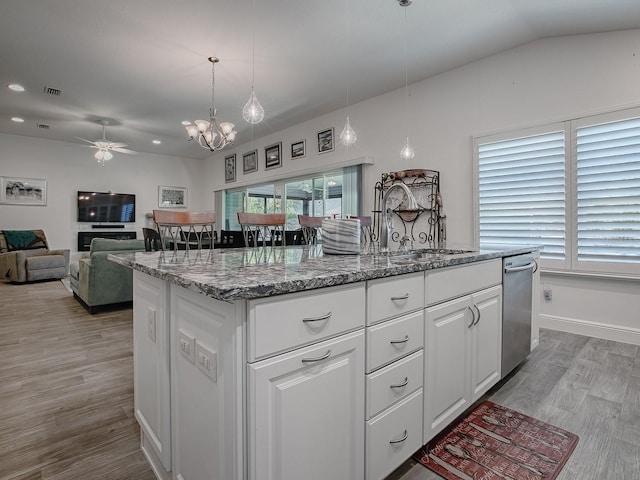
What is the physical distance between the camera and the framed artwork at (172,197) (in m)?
8.84

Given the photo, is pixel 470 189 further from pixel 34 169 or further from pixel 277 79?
pixel 34 169

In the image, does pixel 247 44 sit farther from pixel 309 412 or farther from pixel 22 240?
pixel 22 240

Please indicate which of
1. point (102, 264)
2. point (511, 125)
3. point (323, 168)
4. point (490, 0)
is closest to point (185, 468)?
point (102, 264)

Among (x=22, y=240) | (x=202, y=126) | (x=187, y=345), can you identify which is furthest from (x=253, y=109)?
(x=22, y=240)

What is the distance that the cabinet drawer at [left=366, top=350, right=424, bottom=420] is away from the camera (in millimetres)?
1148

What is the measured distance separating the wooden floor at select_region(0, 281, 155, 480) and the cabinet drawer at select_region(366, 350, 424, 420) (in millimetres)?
Answer: 1046

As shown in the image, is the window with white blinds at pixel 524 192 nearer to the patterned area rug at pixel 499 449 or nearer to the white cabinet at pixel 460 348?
the white cabinet at pixel 460 348

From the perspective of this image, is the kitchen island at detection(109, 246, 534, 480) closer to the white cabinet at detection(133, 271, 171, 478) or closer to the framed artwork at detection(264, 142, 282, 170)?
the white cabinet at detection(133, 271, 171, 478)

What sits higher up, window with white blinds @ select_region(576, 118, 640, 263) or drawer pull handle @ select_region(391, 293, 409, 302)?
window with white blinds @ select_region(576, 118, 640, 263)

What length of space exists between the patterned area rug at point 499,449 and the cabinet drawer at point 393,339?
61cm

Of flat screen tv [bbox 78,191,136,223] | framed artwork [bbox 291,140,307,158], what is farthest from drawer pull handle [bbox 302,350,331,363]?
flat screen tv [bbox 78,191,136,223]

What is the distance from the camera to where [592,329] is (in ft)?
10.4

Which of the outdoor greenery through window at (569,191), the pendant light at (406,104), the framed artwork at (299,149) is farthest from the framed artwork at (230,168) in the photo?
the outdoor greenery through window at (569,191)

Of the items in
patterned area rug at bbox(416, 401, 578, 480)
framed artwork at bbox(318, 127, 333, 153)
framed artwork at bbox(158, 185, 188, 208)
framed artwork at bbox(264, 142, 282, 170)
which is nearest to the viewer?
patterned area rug at bbox(416, 401, 578, 480)
